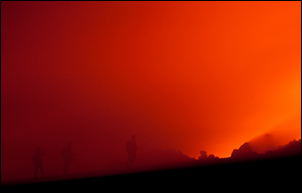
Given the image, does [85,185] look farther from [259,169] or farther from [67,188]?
[259,169]

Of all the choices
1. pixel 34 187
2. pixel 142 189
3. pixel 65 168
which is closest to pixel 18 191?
pixel 34 187

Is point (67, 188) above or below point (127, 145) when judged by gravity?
below

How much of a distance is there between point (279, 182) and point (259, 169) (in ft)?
1.15

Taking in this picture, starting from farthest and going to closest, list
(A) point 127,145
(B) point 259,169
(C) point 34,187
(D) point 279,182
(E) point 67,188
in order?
(A) point 127,145 < (C) point 34,187 < (E) point 67,188 < (B) point 259,169 < (D) point 279,182

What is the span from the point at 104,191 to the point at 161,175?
90 centimetres

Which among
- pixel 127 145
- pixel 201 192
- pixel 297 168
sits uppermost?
pixel 127 145

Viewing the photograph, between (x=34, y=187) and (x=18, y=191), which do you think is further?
(x=34, y=187)

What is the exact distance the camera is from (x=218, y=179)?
3568 mm

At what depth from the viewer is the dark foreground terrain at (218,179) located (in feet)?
11.0

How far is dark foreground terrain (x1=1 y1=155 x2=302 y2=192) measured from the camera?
132 inches

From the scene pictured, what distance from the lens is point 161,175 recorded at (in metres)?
4.09

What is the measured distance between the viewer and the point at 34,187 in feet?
14.0

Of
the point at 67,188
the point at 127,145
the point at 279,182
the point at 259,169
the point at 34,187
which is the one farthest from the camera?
the point at 127,145

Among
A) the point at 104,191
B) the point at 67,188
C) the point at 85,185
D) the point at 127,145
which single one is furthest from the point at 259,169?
the point at 127,145
